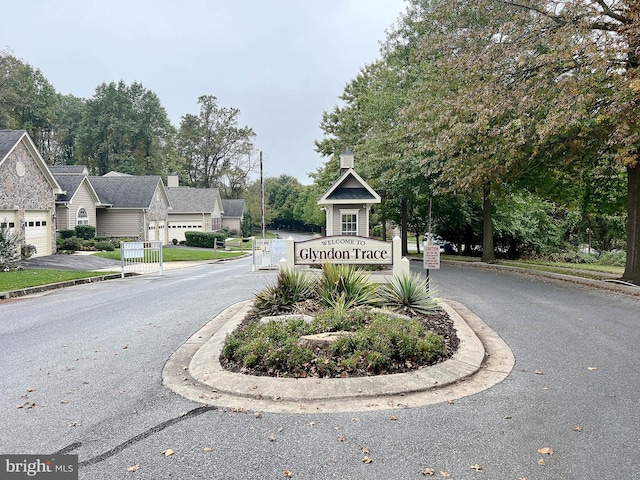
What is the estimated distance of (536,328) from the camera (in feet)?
24.0

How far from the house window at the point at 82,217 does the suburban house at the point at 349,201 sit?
21832 millimetres

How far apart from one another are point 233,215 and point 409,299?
172 feet

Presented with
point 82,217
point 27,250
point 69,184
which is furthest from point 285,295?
point 82,217

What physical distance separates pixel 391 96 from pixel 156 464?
21.0 m

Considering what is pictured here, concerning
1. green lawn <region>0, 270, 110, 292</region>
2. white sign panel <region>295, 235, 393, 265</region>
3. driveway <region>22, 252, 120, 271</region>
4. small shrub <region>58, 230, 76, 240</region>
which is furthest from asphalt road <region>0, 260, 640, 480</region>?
small shrub <region>58, 230, 76, 240</region>

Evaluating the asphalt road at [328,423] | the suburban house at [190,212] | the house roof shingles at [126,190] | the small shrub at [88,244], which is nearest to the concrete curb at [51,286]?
the asphalt road at [328,423]

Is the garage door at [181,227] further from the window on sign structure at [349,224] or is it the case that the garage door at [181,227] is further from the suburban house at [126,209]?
the window on sign structure at [349,224]

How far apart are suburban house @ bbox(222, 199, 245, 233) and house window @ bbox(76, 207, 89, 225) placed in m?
26.5

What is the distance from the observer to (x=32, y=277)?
15.5 meters

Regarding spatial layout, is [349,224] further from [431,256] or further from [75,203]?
[75,203]

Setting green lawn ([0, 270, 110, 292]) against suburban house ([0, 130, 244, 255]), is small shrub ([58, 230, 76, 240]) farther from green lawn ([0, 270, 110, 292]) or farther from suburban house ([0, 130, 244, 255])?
green lawn ([0, 270, 110, 292])

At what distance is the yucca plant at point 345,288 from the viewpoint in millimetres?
7598

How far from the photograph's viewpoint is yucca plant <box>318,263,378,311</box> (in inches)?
299

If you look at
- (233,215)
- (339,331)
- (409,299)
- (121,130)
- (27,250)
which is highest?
(121,130)
